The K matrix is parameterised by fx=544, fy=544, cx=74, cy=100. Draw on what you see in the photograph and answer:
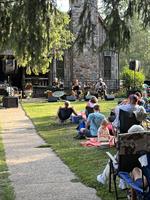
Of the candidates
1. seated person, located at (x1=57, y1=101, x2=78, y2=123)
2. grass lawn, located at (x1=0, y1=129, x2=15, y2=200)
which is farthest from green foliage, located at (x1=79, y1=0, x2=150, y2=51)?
seated person, located at (x1=57, y1=101, x2=78, y2=123)

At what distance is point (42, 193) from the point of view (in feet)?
27.9

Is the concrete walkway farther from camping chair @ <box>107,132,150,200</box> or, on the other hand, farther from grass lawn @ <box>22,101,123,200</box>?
camping chair @ <box>107,132,150,200</box>

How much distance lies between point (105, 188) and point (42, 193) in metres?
1.00

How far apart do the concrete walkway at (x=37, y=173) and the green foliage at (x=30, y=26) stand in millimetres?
2050

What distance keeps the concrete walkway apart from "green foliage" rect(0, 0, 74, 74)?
2.05 meters

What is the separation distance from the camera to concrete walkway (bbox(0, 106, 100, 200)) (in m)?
8.38

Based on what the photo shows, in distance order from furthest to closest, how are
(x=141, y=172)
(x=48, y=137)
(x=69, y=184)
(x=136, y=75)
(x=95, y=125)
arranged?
(x=136, y=75) < (x=48, y=137) < (x=95, y=125) < (x=69, y=184) < (x=141, y=172)

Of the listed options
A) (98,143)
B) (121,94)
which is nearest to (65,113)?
(98,143)

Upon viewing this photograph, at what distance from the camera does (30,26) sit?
8.57 meters

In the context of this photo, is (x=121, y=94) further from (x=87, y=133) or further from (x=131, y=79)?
(x=87, y=133)

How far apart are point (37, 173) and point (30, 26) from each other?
119 inches

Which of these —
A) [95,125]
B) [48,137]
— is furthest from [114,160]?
[48,137]

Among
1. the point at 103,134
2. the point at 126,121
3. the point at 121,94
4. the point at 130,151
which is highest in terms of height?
the point at 130,151

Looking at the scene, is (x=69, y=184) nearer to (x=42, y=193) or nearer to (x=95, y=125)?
(x=42, y=193)
